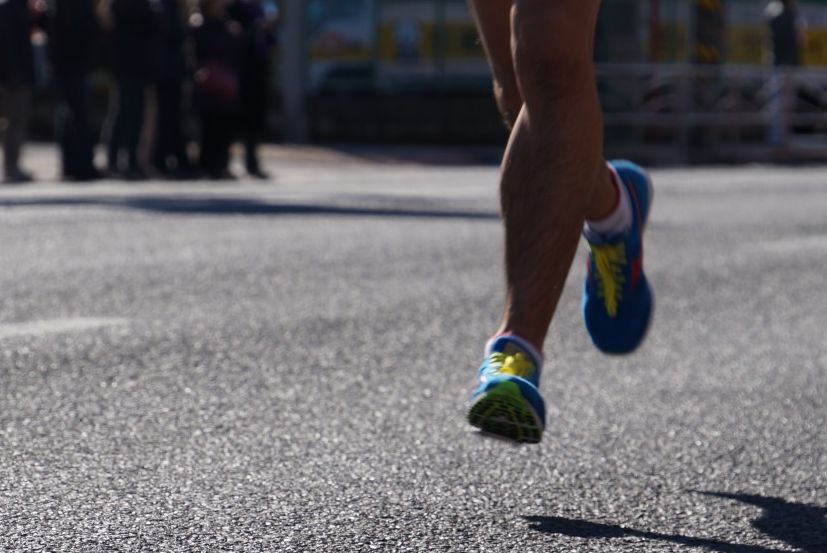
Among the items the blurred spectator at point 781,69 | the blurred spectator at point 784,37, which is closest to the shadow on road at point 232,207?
the blurred spectator at point 781,69

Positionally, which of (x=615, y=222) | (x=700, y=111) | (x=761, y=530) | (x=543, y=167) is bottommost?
(x=700, y=111)

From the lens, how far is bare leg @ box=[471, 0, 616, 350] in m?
2.76

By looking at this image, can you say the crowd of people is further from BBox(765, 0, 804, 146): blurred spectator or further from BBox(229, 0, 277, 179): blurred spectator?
BBox(765, 0, 804, 146): blurred spectator

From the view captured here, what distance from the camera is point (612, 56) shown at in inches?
814

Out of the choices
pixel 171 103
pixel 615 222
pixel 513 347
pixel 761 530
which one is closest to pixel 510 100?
pixel 615 222

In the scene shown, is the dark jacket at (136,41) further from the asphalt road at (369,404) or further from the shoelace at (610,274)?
the shoelace at (610,274)

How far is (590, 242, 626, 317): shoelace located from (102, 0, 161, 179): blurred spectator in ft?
31.5

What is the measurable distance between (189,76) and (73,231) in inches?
296

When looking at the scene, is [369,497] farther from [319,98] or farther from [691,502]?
[319,98]

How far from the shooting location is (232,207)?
891cm

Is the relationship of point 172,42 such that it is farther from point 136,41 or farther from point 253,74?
point 253,74

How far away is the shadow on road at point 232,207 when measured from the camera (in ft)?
28.4

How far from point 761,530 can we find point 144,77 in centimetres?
1076

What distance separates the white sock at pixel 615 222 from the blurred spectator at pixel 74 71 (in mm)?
9394
